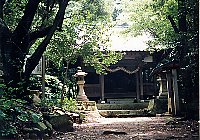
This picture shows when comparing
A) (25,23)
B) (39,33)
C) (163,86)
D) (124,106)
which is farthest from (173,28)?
(25,23)

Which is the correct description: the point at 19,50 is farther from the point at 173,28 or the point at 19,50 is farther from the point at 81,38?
the point at 173,28

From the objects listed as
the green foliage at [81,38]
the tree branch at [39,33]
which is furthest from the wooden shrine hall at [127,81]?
the tree branch at [39,33]

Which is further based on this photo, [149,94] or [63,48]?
[149,94]

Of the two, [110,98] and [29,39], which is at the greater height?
[29,39]

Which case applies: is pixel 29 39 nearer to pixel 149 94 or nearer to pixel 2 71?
pixel 2 71

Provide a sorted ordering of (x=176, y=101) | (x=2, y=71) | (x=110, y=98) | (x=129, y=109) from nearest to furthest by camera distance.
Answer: (x=2, y=71) < (x=176, y=101) < (x=129, y=109) < (x=110, y=98)

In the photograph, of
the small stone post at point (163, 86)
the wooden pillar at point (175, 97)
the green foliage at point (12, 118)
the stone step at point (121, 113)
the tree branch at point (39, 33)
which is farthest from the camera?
the stone step at point (121, 113)

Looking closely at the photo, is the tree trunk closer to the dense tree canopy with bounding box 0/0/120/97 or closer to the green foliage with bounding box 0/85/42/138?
the dense tree canopy with bounding box 0/0/120/97

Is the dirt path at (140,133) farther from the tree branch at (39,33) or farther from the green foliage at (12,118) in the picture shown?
the tree branch at (39,33)

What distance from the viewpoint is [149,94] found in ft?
59.1

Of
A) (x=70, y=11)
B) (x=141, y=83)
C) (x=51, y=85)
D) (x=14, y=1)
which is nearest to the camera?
(x=14, y=1)

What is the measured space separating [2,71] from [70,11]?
17.6 ft

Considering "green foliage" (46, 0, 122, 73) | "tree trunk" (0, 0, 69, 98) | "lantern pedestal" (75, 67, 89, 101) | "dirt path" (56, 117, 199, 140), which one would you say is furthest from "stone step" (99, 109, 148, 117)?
"tree trunk" (0, 0, 69, 98)

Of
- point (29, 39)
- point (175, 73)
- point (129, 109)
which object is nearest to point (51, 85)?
point (129, 109)
